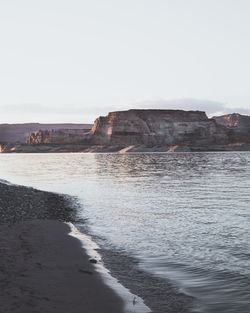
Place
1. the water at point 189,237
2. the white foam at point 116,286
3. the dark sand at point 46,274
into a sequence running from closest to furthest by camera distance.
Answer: the dark sand at point 46,274, the white foam at point 116,286, the water at point 189,237

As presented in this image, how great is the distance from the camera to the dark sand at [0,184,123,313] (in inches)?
270

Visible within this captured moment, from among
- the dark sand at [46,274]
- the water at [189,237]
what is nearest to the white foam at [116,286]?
the dark sand at [46,274]

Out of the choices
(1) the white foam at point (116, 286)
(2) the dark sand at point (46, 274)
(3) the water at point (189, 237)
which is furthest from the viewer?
(3) the water at point (189, 237)

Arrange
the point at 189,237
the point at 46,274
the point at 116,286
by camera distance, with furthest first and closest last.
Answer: the point at 189,237 → the point at 46,274 → the point at 116,286

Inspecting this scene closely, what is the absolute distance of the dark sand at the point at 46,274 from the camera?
22.5 feet

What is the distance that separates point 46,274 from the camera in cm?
869

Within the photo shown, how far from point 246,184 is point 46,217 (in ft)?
66.4

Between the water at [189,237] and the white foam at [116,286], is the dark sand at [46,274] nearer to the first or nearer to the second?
the white foam at [116,286]

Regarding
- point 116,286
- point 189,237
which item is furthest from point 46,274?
point 189,237

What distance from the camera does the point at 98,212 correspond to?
20.1 meters

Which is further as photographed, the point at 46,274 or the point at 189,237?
the point at 189,237

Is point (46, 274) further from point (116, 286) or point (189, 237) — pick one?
point (189, 237)

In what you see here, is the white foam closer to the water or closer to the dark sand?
the dark sand

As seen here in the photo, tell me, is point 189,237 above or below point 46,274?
below
